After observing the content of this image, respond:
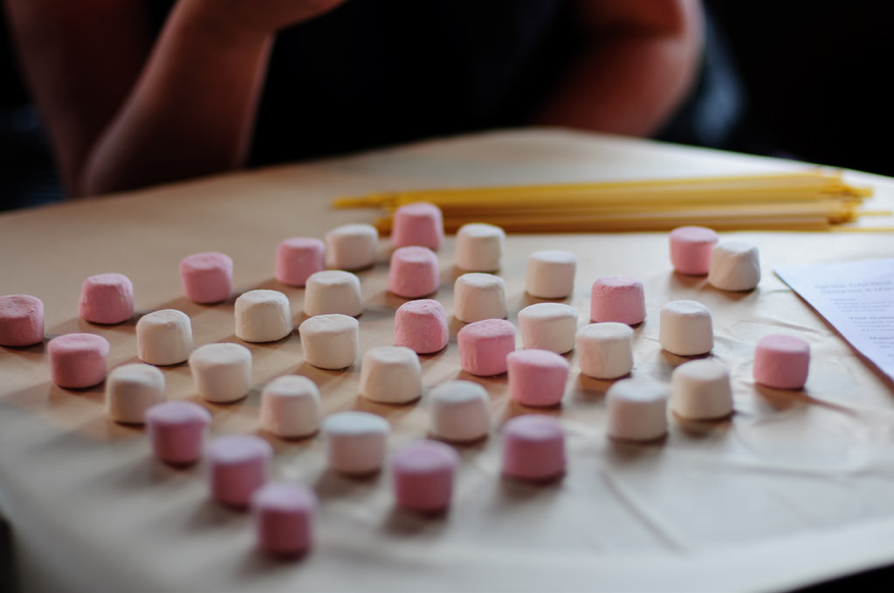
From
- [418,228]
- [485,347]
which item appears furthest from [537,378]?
[418,228]

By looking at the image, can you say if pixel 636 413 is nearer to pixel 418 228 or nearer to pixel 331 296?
pixel 331 296

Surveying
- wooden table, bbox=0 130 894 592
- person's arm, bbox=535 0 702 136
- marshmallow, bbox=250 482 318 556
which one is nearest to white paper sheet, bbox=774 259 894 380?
wooden table, bbox=0 130 894 592

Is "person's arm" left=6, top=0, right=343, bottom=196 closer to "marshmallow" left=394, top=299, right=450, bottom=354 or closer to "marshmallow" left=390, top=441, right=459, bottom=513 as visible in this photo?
→ "marshmallow" left=394, top=299, right=450, bottom=354

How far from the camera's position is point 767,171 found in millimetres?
1167

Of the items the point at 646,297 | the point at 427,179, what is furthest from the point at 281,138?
the point at 646,297

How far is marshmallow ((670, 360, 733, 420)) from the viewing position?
617mm

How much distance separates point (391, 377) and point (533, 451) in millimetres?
136

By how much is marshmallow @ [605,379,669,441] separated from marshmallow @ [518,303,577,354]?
0.12 meters

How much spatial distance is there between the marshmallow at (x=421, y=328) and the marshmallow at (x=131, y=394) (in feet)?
0.64

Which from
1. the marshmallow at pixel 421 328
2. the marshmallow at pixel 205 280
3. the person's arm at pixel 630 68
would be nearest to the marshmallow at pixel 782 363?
the marshmallow at pixel 421 328

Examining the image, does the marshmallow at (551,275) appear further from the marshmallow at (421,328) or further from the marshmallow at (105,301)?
the marshmallow at (105,301)

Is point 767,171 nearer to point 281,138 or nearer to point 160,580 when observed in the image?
point 281,138

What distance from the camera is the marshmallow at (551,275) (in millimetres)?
842

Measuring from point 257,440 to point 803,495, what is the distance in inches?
13.1
